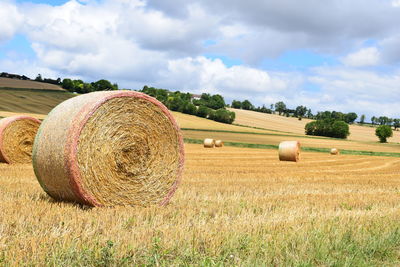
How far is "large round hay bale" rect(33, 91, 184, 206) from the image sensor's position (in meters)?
6.67

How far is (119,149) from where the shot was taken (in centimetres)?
720

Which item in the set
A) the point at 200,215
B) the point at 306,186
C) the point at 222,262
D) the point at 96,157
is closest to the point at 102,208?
the point at 96,157

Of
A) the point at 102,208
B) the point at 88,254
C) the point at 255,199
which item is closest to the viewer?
the point at 88,254

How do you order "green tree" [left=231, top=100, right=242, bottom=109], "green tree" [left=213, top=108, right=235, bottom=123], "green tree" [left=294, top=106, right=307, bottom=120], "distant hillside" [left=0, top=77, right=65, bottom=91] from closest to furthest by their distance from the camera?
"distant hillside" [left=0, top=77, right=65, bottom=91] → "green tree" [left=213, top=108, right=235, bottom=123] → "green tree" [left=231, top=100, right=242, bottom=109] → "green tree" [left=294, top=106, right=307, bottom=120]

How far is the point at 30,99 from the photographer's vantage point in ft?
189

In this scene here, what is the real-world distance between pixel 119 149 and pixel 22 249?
3.16m

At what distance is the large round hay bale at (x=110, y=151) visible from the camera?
667 cm

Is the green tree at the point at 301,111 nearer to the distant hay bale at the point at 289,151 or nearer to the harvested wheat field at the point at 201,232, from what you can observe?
the distant hay bale at the point at 289,151

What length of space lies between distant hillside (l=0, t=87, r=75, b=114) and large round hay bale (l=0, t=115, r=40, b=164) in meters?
37.3

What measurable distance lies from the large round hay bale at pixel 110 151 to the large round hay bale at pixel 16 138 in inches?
274

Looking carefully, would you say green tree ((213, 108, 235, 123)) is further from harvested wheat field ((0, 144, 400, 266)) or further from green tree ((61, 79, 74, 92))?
harvested wheat field ((0, 144, 400, 266))

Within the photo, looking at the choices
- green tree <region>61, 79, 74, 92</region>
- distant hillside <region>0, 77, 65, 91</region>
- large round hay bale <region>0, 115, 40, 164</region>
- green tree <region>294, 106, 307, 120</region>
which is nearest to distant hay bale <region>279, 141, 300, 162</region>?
large round hay bale <region>0, 115, 40, 164</region>

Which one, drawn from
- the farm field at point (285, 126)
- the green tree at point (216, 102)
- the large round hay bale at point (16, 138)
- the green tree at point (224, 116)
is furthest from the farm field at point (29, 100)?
the large round hay bale at point (16, 138)

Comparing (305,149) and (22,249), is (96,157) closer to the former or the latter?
(22,249)
